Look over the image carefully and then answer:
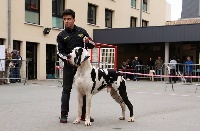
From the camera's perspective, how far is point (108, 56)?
18.4 metres

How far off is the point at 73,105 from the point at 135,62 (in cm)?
1757

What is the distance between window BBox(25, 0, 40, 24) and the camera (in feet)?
78.0

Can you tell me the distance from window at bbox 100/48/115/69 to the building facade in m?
6.74

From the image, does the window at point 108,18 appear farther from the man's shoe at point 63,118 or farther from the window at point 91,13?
the man's shoe at point 63,118

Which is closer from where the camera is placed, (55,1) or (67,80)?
(67,80)

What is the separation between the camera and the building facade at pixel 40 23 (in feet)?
73.3

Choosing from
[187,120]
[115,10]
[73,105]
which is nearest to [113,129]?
[187,120]

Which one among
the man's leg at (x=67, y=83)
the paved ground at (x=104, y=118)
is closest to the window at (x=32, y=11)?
the paved ground at (x=104, y=118)

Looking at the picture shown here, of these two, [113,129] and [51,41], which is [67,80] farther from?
[51,41]

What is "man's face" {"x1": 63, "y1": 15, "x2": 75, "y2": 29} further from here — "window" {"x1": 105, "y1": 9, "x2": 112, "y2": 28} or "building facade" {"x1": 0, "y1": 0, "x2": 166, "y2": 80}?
"window" {"x1": 105, "y1": 9, "x2": 112, "y2": 28}

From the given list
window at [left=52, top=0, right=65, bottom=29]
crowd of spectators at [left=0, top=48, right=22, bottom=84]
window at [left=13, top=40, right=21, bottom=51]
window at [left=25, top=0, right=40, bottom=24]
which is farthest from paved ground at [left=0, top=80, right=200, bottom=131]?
window at [left=52, top=0, right=65, bottom=29]

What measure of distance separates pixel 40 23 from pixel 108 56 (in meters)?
8.16

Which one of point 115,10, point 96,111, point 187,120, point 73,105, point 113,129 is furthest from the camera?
point 115,10

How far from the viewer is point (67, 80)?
706 centimetres
